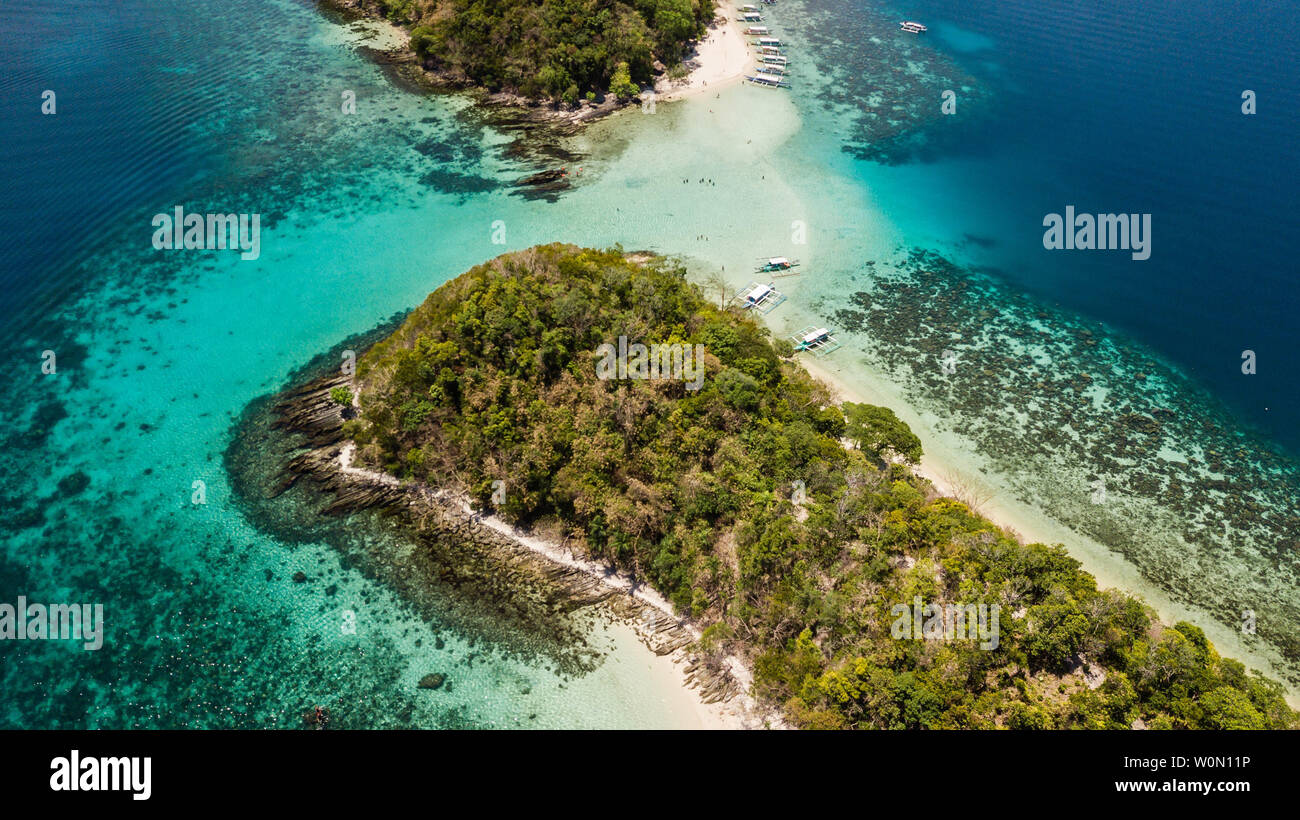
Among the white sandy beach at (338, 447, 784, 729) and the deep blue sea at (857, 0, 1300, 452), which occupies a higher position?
the deep blue sea at (857, 0, 1300, 452)

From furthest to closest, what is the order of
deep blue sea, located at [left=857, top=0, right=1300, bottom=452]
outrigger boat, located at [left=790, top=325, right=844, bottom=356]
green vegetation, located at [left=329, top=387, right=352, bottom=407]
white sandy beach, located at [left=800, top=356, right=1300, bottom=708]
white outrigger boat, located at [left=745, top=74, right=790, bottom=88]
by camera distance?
white outrigger boat, located at [left=745, top=74, right=790, bottom=88] < deep blue sea, located at [left=857, top=0, right=1300, bottom=452] < outrigger boat, located at [left=790, top=325, right=844, bottom=356] < green vegetation, located at [left=329, top=387, right=352, bottom=407] < white sandy beach, located at [left=800, top=356, right=1300, bottom=708]

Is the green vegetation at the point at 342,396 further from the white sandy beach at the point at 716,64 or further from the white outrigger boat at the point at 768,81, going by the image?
the white outrigger boat at the point at 768,81
